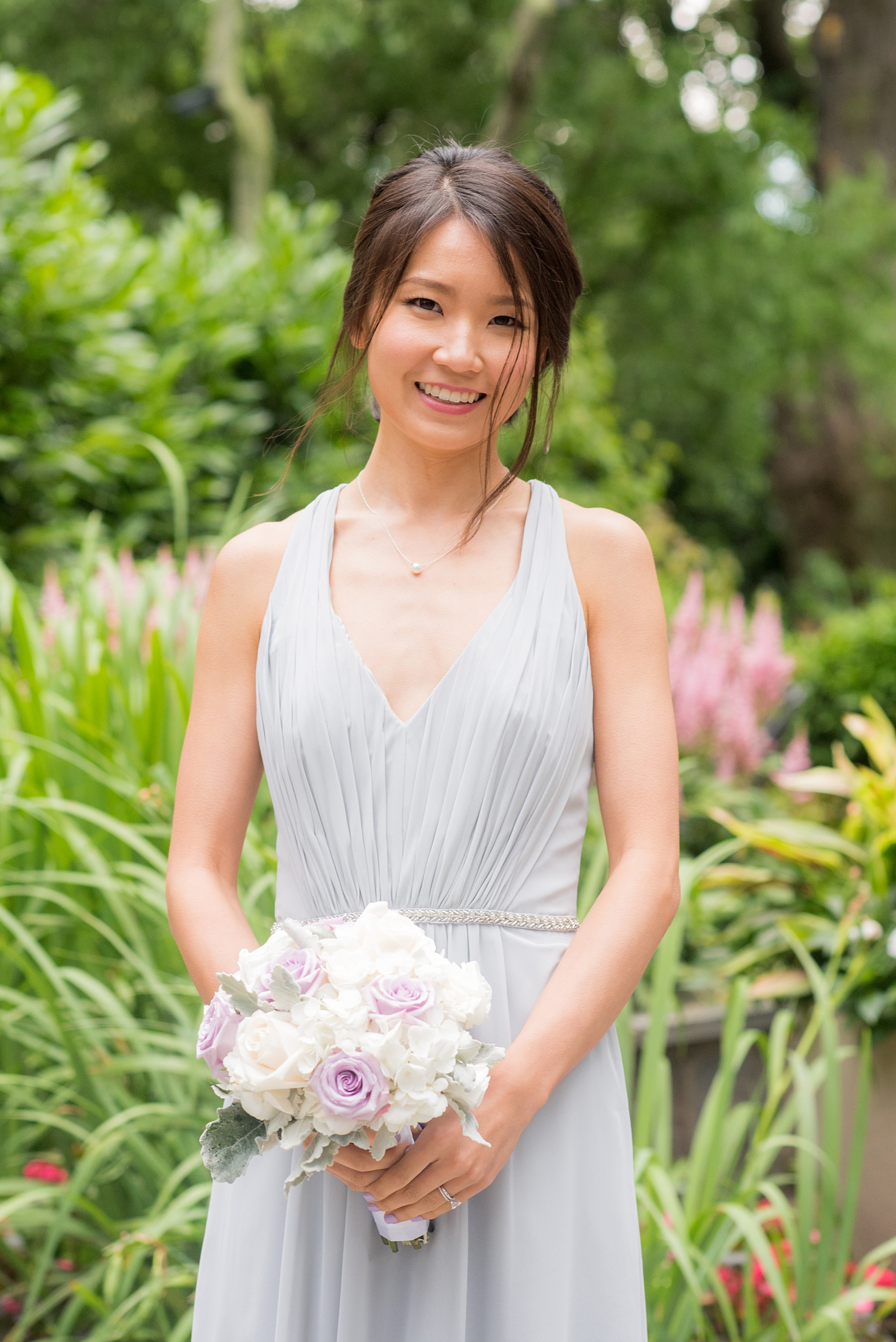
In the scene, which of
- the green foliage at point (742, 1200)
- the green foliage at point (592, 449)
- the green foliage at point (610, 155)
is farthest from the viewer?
the green foliage at point (610, 155)

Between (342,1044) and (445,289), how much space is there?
0.85m

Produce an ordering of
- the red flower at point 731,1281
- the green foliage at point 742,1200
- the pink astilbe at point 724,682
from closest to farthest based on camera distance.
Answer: the green foliage at point 742,1200, the red flower at point 731,1281, the pink astilbe at point 724,682

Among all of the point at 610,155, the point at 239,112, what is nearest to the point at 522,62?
the point at 239,112

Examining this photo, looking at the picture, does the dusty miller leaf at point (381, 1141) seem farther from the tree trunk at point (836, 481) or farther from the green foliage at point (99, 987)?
the tree trunk at point (836, 481)

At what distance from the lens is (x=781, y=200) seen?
9.96 meters

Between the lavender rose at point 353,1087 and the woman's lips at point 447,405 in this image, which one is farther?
the woman's lips at point 447,405

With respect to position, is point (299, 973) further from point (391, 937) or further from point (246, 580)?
point (246, 580)

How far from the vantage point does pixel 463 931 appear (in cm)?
140

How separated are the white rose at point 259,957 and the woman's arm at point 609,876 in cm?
23

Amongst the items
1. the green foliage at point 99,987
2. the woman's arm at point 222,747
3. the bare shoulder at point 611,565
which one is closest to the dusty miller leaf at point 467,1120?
the woman's arm at point 222,747

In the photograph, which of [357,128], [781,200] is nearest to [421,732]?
[781,200]

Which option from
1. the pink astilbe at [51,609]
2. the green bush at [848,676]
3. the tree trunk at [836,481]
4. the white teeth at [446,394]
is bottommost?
the white teeth at [446,394]

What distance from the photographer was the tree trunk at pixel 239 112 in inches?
307

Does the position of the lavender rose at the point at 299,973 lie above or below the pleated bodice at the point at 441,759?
below
